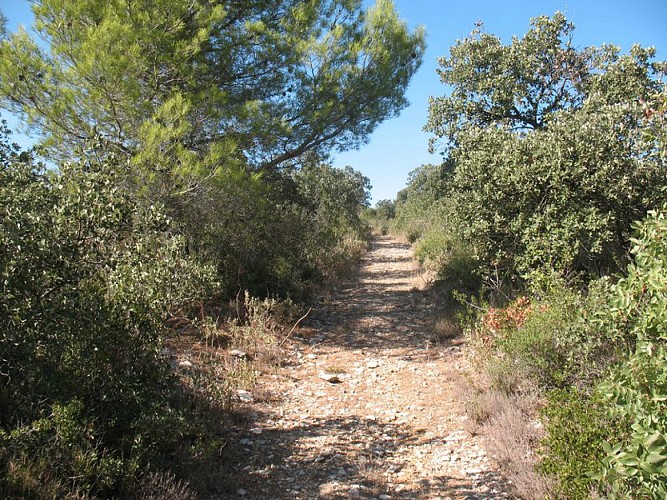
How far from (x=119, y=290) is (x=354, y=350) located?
183 inches

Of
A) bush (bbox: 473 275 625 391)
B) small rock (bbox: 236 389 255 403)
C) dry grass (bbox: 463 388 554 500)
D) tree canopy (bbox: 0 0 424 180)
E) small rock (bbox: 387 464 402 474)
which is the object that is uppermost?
tree canopy (bbox: 0 0 424 180)

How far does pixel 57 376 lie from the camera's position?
122 inches

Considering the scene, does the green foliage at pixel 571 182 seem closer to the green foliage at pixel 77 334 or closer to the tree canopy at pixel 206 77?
the tree canopy at pixel 206 77

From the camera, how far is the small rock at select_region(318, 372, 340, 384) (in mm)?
6171

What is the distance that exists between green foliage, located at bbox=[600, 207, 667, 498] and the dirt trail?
1.37m

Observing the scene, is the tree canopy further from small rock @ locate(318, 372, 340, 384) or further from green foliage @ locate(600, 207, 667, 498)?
green foliage @ locate(600, 207, 667, 498)

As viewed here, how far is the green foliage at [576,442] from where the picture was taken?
9.86 ft

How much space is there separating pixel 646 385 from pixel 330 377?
424 cm

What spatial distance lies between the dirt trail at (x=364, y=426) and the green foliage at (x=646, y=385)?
137 centimetres

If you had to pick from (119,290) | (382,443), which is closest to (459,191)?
(382,443)

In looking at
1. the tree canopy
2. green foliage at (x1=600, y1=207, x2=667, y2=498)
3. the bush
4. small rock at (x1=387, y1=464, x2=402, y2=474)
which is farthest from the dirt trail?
the tree canopy

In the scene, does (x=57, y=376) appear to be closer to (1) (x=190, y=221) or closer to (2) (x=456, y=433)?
(2) (x=456, y=433)

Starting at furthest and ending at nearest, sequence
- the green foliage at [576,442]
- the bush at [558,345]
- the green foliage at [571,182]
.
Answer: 1. the green foliage at [571,182]
2. the bush at [558,345]
3. the green foliage at [576,442]

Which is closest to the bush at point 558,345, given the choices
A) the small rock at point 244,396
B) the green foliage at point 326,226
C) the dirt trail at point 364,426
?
the dirt trail at point 364,426
